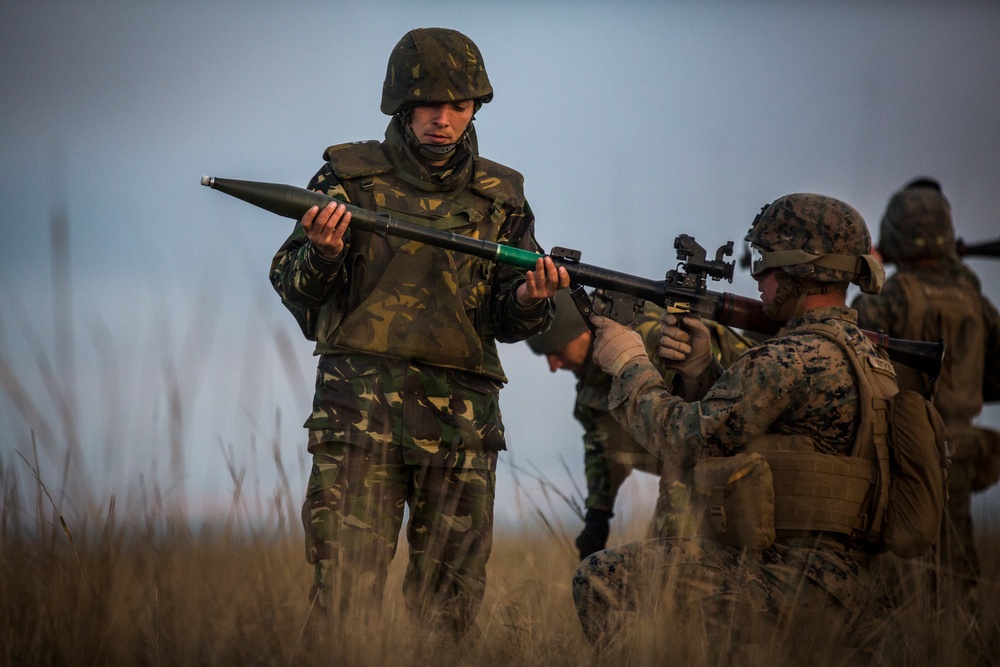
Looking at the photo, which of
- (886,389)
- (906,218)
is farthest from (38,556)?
(906,218)

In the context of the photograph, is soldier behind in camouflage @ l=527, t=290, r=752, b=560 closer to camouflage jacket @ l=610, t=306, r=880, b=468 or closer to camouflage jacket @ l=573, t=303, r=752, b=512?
camouflage jacket @ l=573, t=303, r=752, b=512

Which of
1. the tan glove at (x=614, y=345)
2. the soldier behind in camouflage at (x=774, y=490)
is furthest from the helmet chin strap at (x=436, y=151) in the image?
the soldier behind in camouflage at (x=774, y=490)

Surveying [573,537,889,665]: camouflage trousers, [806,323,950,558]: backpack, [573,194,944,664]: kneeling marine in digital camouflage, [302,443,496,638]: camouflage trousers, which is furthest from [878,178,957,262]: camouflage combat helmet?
[302,443,496,638]: camouflage trousers

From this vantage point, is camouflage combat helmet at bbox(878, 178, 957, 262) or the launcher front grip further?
camouflage combat helmet at bbox(878, 178, 957, 262)

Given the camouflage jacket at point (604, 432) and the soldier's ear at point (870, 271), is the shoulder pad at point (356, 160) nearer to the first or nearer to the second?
the soldier's ear at point (870, 271)

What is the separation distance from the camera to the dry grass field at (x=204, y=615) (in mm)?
3738

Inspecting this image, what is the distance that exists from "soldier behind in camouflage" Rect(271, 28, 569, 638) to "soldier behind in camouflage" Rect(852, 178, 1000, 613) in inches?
132

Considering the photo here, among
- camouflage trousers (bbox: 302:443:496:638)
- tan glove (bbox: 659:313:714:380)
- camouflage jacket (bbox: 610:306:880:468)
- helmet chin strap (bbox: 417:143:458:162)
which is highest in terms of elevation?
helmet chin strap (bbox: 417:143:458:162)

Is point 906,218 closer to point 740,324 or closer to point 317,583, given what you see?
point 740,324

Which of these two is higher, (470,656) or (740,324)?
(740,324)

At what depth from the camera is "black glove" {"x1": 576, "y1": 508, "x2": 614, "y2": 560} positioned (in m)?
6.53

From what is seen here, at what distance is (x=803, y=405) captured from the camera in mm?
4273

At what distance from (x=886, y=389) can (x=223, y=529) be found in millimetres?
2631

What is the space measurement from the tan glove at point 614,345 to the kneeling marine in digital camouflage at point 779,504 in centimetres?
25
